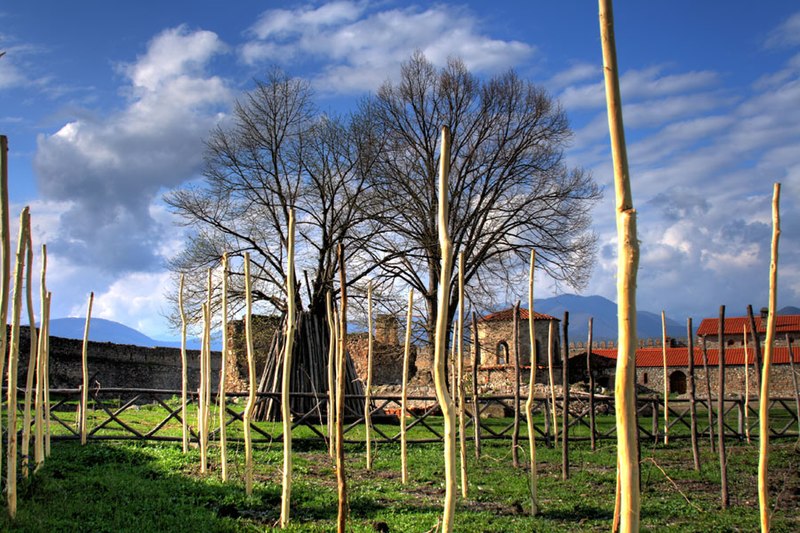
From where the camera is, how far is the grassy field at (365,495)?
621 cm

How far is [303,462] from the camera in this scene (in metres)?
10.5

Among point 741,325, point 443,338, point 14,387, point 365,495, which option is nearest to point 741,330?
point 741,325

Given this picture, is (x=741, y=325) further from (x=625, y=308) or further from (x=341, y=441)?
(x=625, y=308)

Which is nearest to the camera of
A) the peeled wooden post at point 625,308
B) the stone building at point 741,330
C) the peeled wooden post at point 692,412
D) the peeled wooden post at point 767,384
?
the peeled wooden post at point 625,308

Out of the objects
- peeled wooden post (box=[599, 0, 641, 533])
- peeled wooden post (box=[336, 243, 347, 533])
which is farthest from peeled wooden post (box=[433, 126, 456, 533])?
peeled wooden post (box=[336, 243, 347, 533])

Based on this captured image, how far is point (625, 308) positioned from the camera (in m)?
2.42

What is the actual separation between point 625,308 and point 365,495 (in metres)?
5.89

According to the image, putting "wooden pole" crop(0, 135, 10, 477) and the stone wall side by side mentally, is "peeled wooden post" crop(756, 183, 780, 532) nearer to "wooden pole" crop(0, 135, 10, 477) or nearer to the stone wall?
"wooden pole" crop(0, 135, 10, 477)

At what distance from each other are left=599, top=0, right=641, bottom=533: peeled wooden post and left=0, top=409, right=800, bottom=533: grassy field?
9.67ft

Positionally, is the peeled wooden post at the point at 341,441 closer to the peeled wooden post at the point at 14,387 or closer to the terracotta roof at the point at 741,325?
the peeled wooden post at the point at 14,387

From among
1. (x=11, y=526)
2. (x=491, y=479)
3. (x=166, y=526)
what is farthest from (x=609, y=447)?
(x=11, y=526)

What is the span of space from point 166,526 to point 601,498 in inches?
186

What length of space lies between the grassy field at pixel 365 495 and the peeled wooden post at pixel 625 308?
9.67 feet

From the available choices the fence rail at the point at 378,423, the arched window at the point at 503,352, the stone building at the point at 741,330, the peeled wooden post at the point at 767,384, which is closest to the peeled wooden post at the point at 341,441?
the peeled wooden post at the point at 767,384
